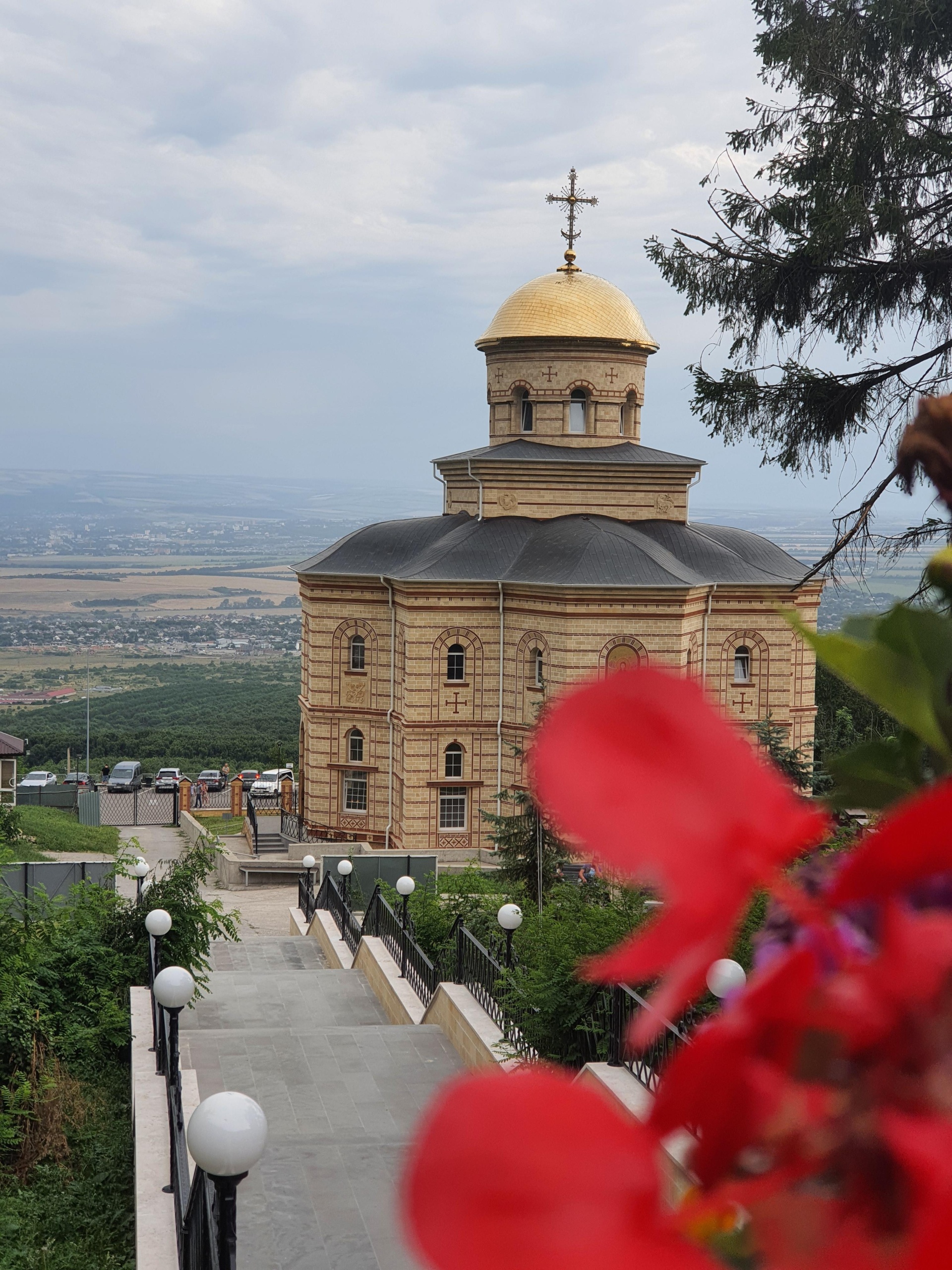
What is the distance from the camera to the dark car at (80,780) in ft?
123

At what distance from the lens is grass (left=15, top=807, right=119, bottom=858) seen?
87.4 ft

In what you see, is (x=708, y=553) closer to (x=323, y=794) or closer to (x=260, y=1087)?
(x=323, y=794)

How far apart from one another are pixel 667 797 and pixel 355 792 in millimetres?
25262

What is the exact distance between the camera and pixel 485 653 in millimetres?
23875

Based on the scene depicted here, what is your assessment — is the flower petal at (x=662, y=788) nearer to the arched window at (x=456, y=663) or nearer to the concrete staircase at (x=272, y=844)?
the arched window at (x=456, y=663)

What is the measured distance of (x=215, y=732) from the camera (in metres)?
54.7

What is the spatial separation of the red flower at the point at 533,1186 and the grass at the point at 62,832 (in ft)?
81.8

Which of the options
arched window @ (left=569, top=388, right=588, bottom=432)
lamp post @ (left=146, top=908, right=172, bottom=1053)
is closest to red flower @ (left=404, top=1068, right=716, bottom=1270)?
lamp post @ (left=146, top=908, right=172, bottom=1053)

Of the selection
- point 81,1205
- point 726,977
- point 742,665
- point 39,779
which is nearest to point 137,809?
Result: point 39,779

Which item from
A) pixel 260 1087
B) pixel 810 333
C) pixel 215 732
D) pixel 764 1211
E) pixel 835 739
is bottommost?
pixel 215 732

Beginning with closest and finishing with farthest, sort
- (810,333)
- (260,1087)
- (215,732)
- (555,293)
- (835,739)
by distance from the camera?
1. (260,1087)
2. (810,333)
3. (835,739)
4. (555,293)
5. (215,732)

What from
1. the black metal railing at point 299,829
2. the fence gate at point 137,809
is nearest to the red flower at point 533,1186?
the black metal railing at point 299,829

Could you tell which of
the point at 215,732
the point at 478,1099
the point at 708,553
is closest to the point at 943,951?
the point at 478,1099

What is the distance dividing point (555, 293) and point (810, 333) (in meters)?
16.7
